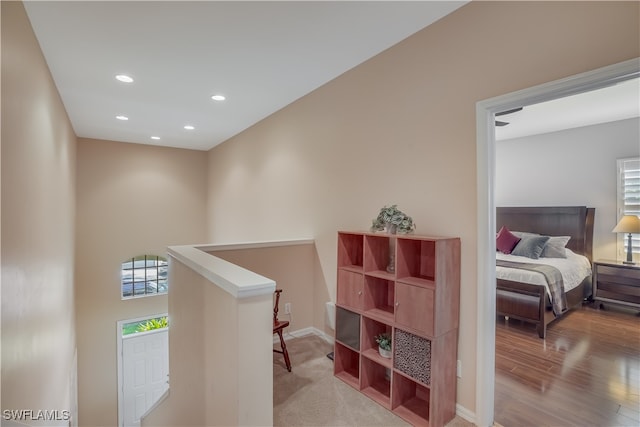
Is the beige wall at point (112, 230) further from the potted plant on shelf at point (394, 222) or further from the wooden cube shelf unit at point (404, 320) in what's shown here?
the potted plant on shelf at point (394, 222)

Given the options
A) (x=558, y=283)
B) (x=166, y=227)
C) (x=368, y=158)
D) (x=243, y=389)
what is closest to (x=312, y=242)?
(x=368, y=158)

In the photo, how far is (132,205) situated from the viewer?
6035mm

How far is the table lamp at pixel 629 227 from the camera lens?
4074 mm

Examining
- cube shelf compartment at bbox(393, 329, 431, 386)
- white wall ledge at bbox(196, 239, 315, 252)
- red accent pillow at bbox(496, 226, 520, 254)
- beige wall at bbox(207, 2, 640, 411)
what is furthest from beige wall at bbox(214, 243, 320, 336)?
red accent pillow at bbox(496, 226, 520, 254)

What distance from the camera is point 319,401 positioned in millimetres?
2268

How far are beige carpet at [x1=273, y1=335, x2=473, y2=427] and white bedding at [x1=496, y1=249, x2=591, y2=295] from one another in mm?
2353

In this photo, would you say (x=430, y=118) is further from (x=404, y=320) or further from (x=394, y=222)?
(x=404, y=320)

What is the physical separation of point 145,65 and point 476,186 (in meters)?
3.14

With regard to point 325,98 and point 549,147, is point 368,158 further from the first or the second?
point 549,147

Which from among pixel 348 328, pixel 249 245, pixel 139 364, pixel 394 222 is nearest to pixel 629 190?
pixel 394 222

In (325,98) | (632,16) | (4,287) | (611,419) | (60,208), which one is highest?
(325,98)

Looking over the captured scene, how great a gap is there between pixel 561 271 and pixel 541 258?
30.2 inches

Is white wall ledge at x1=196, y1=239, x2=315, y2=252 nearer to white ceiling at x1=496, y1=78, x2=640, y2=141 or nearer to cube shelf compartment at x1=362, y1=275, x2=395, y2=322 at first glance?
cube shelf compartment at x1=362, y1=275, x2=395, y2=322

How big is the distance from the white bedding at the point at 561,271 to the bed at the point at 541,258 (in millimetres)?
19
